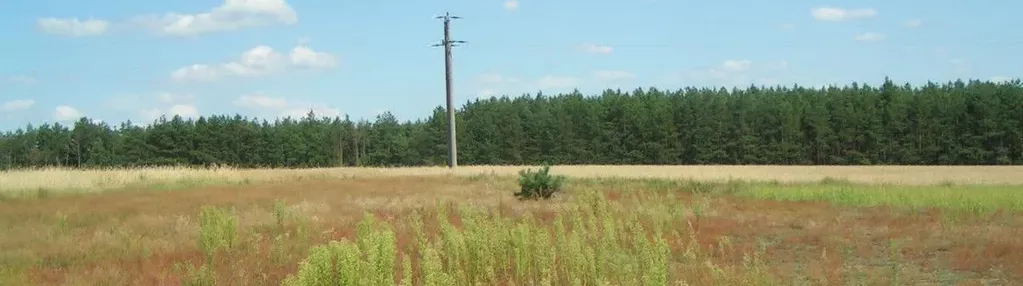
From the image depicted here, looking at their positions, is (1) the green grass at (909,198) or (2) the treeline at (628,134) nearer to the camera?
(1) the green grass at (909,198)

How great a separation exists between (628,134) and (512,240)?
83832 millimetres

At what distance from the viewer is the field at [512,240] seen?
9.88 m

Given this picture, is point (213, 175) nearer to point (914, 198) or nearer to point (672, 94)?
point (914, 198)

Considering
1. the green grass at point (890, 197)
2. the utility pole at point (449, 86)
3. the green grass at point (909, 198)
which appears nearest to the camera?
the green grass at point (909, 198)

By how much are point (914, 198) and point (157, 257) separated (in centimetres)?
2034

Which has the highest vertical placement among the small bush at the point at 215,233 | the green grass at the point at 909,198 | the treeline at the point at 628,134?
the treeline at the point at 628,134

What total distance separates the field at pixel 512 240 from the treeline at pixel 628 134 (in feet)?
184

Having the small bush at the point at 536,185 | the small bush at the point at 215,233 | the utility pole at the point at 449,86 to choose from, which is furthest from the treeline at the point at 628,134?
the small bush at the point at 215,233

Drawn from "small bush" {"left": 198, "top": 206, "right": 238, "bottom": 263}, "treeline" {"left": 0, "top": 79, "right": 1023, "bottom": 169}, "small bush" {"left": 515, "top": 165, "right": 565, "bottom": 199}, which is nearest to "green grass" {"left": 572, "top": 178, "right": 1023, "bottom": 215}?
"small bush" {"left": 515, "top": 165, "right": 565, "bottom": 199}

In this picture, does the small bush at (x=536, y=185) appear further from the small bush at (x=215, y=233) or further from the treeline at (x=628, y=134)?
the treeline at (x=628, y=134)

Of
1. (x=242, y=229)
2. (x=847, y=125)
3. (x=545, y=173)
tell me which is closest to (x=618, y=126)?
(x=847, y=125)

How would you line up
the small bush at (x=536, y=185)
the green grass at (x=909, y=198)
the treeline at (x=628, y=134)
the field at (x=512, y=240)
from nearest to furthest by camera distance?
the field at (x=512, y=240)
the green grass at (x=909, y=198)
the small bush at (x=536, y=185)
the treeline at (x=628, y=134)

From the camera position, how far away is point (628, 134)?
94.0 metres

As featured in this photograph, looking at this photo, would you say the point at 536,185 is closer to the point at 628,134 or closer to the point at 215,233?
the point at 215,233
